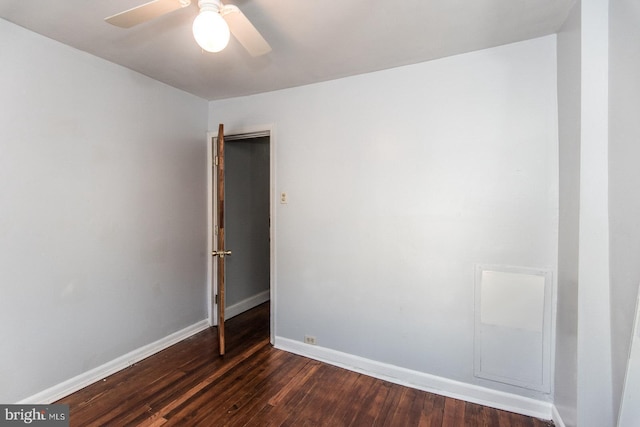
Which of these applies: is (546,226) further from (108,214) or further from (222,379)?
(108,214)

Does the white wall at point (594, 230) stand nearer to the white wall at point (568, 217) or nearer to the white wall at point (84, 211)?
the white wall at point (568, 217)

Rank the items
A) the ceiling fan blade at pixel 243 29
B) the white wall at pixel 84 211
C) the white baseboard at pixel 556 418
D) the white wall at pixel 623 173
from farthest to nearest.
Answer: the white wall at pixel 84 211
the white baseboard at pixel 556 418
the ceiling fan blade at pixel 243 29
the white wall at pixel 623 173

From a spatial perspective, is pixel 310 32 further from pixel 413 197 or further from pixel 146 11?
pixel 413 197

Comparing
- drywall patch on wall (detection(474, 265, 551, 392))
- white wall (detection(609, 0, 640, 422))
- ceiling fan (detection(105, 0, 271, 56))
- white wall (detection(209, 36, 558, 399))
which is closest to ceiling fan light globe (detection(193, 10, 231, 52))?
ceiling fan (detection(105, 0, 271, 56))

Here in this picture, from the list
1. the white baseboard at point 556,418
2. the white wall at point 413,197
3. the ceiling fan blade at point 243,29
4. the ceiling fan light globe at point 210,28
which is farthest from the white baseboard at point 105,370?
the white baseboard at point 556,418

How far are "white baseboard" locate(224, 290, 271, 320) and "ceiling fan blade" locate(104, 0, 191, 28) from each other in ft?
9.56

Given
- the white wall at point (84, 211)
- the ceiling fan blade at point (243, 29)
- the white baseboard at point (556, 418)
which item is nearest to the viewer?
the ceiling fan blade at point (243, 29)

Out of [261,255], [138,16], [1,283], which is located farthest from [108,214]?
[261,255]

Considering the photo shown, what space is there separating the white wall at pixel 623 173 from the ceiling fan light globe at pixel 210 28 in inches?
65.7

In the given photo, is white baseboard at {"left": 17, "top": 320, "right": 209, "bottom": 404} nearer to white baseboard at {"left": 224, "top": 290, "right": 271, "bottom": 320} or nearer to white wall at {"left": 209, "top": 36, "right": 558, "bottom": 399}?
white baseboard at {"left": 224, "top": 290, "right": 271, "bottom": 320}

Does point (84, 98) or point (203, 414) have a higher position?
point (84, 98)

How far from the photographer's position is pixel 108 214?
2.34m

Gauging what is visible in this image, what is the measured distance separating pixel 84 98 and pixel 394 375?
3.15 meters

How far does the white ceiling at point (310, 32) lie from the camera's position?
5.18 ft
